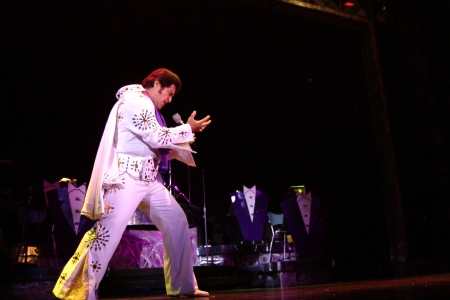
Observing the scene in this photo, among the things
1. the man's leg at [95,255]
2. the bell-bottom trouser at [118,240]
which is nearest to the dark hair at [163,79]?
the bell-bottom trouser at [118,240]

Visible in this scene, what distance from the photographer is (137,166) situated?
3182 mm

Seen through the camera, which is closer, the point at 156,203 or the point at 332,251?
the point at 156,203

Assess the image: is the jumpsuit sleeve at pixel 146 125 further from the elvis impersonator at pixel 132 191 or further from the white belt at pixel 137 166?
the white belt at pixel 137 166

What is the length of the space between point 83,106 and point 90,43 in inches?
39.5

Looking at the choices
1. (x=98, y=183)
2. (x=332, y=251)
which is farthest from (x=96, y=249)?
(x=332, y=251)

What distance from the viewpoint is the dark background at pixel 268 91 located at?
23.9 ft

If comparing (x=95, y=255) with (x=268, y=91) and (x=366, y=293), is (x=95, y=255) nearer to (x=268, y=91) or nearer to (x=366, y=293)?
(x=366, y=293)

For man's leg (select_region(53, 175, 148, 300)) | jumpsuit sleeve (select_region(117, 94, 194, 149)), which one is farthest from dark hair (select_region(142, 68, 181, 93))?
man's leg (select_region(53, 175, 148, 300))

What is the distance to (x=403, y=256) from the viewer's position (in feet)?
22.5

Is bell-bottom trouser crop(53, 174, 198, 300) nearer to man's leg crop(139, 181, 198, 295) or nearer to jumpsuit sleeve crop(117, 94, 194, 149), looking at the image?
man's leg crop(139, 181, 198, 295)

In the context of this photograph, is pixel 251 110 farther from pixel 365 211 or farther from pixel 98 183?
pixel 98 183

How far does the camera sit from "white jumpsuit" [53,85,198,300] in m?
2.96

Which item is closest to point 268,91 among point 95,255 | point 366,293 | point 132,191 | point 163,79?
point 163,79

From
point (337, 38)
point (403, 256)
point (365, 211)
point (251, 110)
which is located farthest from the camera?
point (251, 110)
